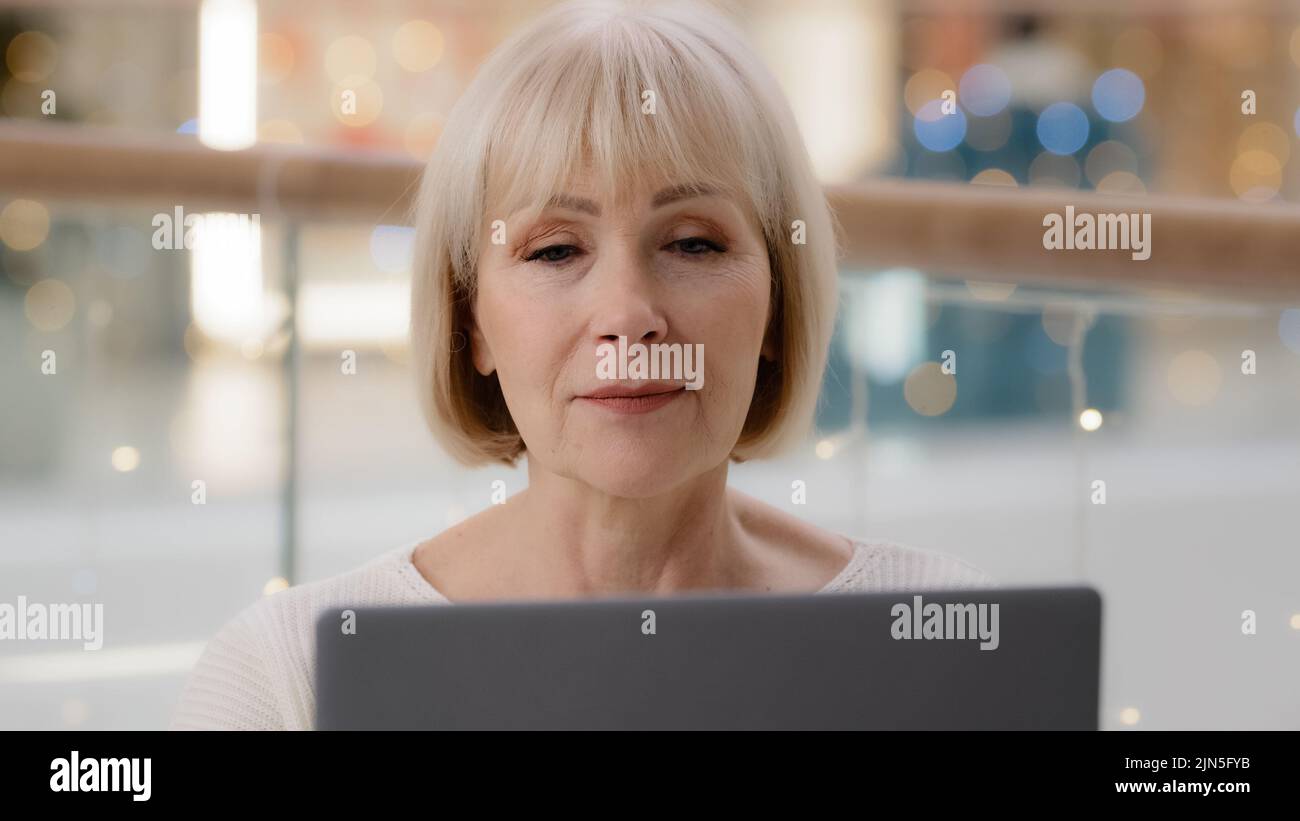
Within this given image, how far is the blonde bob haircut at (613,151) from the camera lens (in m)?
0.76

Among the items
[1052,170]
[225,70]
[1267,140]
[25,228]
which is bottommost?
[25,228]

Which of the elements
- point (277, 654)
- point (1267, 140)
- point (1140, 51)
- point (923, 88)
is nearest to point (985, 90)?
point (923, 88)

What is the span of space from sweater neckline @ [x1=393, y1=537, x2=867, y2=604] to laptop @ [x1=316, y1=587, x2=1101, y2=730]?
5.2 inches

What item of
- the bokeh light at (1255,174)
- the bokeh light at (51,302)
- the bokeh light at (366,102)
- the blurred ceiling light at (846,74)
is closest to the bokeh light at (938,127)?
the blurred ceiling light at (846,74)

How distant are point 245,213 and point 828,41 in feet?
13.2

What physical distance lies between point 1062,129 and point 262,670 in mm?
4990

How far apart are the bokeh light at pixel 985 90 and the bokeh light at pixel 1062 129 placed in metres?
0.18

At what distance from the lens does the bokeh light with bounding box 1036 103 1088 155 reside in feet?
16.9

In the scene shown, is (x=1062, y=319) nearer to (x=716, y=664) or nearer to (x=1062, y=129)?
(x=716, y=664)

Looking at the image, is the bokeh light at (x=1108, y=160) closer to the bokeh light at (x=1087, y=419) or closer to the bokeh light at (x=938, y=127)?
the bokeh light at (x=938, y=127)

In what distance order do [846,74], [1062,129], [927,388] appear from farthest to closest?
[1062,129] < [846,74] < [927,388]

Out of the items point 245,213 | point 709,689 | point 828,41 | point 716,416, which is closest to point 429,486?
point 245,213

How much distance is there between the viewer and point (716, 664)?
0.67m

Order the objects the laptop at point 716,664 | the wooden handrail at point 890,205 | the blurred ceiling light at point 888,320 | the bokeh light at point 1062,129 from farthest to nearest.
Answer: the bokeh light at point 1062,129 → the blurred ceiling light at point 888,320 → the wooden handrail at point 890,205 → the laptop at point 716,664
